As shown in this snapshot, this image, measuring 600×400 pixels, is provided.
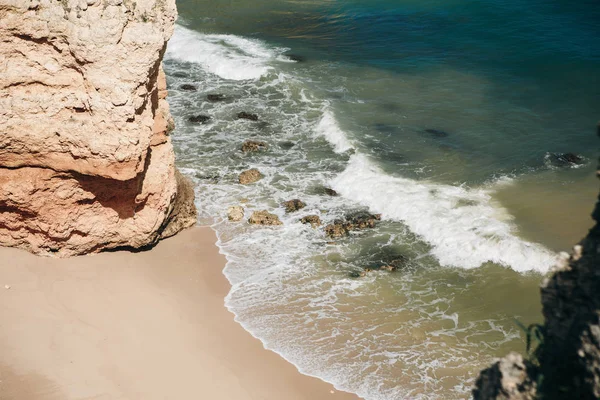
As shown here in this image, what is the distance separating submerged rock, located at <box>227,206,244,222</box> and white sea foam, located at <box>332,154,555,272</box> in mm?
2632

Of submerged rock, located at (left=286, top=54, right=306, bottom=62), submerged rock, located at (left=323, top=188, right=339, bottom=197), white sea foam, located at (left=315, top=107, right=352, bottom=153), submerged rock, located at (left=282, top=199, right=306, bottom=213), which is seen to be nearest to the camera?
submerged rock, located at (left=282, top=199, right=306, bottom=213)

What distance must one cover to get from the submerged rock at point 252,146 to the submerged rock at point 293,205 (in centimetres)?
293

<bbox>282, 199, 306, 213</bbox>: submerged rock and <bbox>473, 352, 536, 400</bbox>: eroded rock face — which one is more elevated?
<bbox>473, 352, 536, 400</bbox>: eroded rock face

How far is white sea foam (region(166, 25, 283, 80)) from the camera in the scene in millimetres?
22516

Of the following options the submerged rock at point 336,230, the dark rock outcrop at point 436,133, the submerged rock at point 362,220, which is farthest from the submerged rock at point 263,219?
the dark rock outcrop at point 436,133

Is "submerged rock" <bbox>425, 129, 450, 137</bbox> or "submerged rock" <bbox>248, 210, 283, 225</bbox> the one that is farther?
"submerged rock" <bbox>425, 129, 450, 137</bbox>

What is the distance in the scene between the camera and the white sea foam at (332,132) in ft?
56.2

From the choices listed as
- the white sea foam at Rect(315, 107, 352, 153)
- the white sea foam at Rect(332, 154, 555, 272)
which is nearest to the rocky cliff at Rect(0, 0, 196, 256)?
the white sea foam at Rect(332, 154, 555, 272)

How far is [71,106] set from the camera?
375 inches

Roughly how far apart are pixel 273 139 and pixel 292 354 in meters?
8.67

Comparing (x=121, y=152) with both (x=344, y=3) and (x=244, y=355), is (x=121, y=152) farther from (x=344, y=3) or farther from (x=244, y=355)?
(x=344, y=3)

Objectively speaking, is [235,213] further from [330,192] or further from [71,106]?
[71,106]

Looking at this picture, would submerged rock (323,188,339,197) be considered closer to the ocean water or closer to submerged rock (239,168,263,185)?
the ocean water

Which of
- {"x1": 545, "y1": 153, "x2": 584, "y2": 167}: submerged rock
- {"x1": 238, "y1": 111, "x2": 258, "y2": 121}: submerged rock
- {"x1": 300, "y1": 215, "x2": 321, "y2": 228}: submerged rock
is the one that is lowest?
{"x1": 238, "y1": 111, "x2": 258, "y2": 121}: submerged rock
